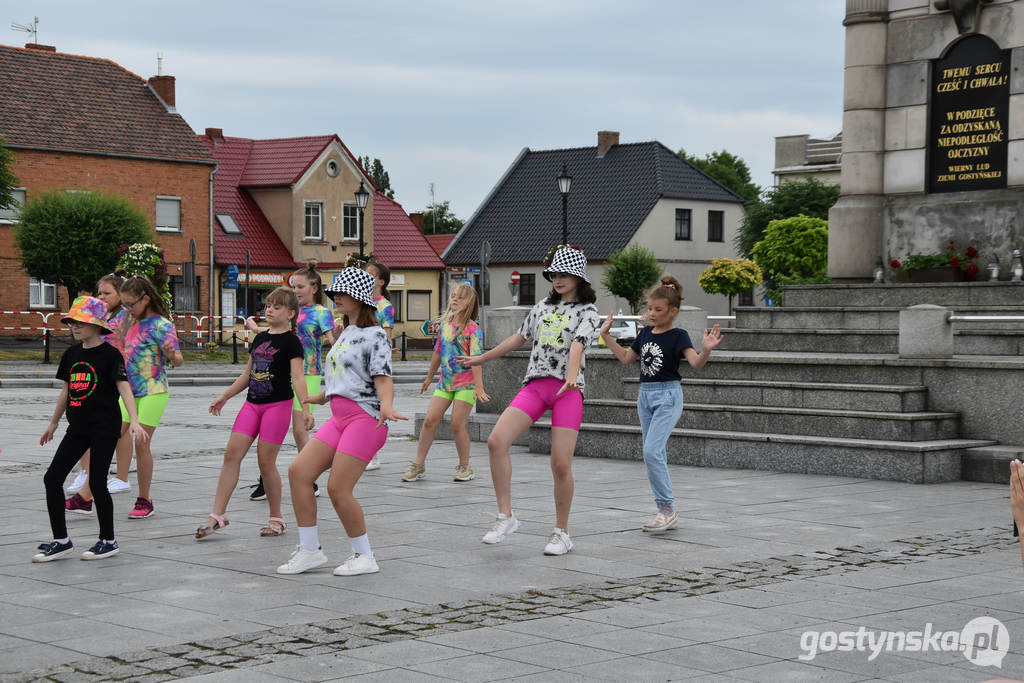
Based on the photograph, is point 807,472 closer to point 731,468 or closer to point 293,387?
point 731,468

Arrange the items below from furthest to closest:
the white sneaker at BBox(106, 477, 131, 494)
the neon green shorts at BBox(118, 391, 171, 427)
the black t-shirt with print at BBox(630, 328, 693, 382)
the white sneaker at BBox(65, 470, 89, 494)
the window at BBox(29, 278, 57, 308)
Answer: the window at BBox(29, 278, 57, 308)
the white sneaker at BBox(106, 477, 131, 494)
the white sneaker at BBox(65, 470, 89, 494)
the neon green shorts at BBox(118, 391, 171, 427)
the black t-shirt with print at BBox(630, 328, 693, 382)

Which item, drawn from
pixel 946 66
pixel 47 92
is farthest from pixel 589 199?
pixel 946 66

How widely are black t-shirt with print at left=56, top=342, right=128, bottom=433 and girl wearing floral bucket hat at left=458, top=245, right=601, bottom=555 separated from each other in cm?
221

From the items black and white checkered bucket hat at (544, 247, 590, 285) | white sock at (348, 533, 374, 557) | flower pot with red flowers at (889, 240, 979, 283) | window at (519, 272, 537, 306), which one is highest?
window at (519, 272, 537, 306)

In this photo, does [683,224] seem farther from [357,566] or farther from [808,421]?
[357,566]

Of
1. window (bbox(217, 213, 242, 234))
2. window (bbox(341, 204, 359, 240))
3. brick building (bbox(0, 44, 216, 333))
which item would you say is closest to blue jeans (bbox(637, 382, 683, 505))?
brick building (bbox(0, 44, 216, 333))

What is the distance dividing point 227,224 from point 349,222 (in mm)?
6505

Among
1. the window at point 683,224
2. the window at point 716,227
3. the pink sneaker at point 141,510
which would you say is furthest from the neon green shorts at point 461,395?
the window at point 716,227

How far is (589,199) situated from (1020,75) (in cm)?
4903

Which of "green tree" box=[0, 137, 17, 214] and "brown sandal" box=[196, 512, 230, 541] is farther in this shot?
"green tree" box=[0, 137, 17, 214]

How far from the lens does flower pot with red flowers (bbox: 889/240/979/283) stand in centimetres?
1673

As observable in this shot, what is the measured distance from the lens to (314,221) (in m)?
59.2

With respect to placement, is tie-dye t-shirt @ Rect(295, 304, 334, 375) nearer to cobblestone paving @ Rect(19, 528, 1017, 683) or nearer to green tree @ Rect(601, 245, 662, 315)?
cobblestone paving @ Rect(19, 528, 1017, 683)

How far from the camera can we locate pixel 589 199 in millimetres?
65062
